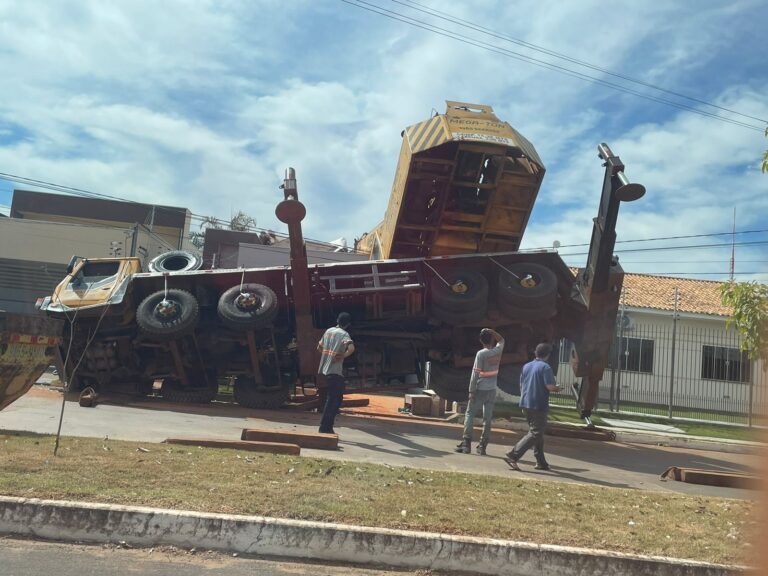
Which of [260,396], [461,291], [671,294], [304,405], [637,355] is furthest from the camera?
[671,294]

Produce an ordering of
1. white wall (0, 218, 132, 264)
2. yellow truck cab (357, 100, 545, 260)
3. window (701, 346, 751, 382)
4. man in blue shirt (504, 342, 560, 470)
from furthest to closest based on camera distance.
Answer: white wall (0, 218, 132, 264) → window (701, 346, 751, 382) → yellow truck cab (357, 100, 545, 260) → man in blue shirt (504, 342, 560, 470)

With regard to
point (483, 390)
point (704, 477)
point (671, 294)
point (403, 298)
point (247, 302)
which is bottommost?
point (704, 477)

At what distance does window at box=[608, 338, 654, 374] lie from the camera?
725 inches

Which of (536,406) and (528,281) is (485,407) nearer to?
(536,406)

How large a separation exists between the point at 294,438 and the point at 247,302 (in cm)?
371

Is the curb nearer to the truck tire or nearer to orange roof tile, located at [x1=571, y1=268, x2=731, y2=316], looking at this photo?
the truck tire

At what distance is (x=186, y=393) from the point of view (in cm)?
1208

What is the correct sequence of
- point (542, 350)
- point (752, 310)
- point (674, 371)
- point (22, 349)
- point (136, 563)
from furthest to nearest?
point (674, 371)
point (542, 350)
point (752, 310)
point (22, 349)
point (136, 563)

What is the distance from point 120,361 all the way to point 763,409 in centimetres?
1162

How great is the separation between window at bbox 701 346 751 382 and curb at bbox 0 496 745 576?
14685mm

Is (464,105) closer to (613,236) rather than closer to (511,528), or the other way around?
(613,236)

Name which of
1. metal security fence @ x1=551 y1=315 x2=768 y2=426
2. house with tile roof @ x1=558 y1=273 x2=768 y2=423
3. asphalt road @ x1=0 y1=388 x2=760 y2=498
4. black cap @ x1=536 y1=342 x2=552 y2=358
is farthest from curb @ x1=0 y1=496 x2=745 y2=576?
metal security fence @ x1=551 y1=315 x2=768 y2=426

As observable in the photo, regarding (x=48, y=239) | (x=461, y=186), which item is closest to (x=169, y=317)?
(x=461, y=186)

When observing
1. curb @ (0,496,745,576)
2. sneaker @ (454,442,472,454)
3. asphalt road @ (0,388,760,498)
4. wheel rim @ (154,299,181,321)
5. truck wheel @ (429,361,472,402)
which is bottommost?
curb @ (0,496,745,576)
